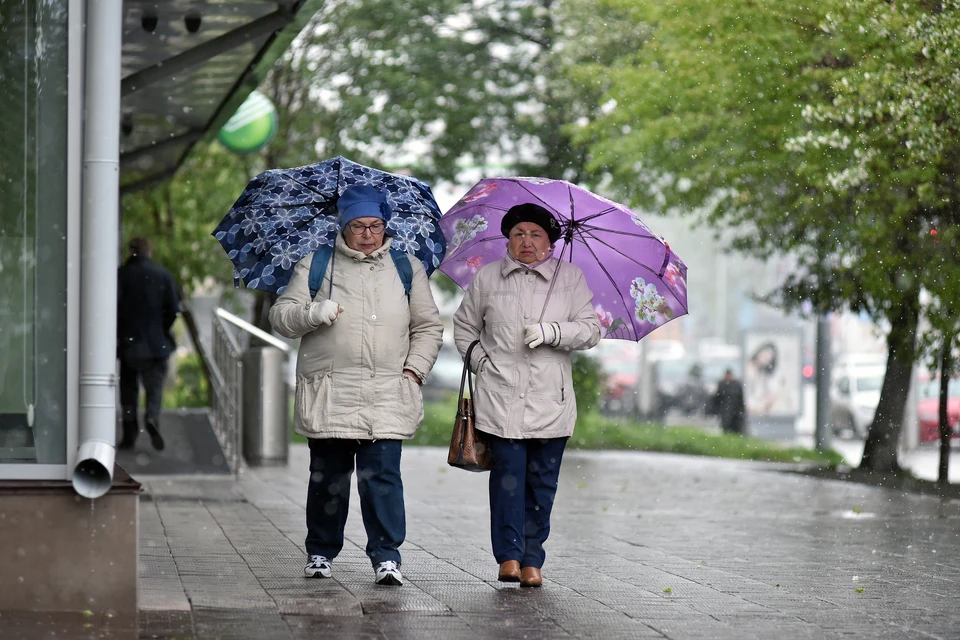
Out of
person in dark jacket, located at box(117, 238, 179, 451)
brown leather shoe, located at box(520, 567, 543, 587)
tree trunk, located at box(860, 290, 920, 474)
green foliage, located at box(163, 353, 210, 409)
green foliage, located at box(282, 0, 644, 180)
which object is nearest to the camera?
brown leather shoe, located at box(520, 567, 543, 587)

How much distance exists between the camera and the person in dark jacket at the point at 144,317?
41.8 ft

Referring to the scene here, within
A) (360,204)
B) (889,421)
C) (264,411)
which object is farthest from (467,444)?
(889,421)

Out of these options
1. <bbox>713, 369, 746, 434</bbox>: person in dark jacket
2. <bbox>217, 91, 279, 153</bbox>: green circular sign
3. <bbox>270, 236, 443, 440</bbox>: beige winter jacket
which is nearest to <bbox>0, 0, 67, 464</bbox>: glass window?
<bbox>270, 236, 443, 440</bbox>: beige winter jacket

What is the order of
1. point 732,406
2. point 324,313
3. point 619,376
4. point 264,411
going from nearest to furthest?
point 324,313, point 264,411, point 732,406, point 619,376

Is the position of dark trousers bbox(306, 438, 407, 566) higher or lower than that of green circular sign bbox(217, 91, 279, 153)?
lower

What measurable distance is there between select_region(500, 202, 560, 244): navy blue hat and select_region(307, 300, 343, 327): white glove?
94 cm

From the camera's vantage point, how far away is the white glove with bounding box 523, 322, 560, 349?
682 cm

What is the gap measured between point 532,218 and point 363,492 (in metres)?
1.48

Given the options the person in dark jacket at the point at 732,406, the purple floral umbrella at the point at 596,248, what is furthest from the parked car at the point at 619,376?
the purple floral umbrella at the point at 596,248

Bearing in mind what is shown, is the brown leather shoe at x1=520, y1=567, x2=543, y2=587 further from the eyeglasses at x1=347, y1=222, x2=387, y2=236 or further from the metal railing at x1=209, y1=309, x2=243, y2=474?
the metal railing at x1=209, y1=309, x2=243, y2=474

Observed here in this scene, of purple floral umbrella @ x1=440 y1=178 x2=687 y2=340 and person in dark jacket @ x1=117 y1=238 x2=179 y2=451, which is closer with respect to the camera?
purple floral umbrella @ x1=440 y1=178 x2=687 y2=340

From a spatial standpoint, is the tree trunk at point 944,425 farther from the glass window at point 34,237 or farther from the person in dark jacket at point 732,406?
the person in dark jacket at point 732,406

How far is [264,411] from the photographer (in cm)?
1627

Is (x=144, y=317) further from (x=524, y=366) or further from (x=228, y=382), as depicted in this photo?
(x=524, y=366)
